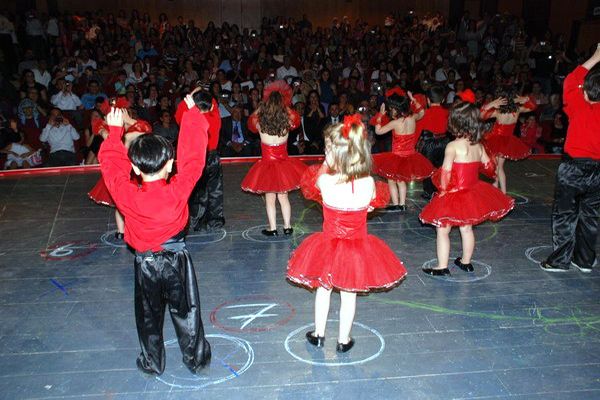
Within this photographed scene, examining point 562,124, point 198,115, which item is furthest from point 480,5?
point 198,115

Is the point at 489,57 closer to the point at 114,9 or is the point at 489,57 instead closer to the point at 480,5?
the point at 480,5

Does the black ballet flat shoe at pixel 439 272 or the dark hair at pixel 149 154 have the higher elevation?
the dark hair at pixel 149 154

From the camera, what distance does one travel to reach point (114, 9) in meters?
17.3

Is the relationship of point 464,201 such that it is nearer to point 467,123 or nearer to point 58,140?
point 467,123

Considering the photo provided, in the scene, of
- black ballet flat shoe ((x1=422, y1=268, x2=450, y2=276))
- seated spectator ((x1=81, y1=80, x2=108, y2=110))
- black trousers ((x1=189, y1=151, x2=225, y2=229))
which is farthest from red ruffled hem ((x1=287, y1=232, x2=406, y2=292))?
seated spectator ((x1=81, y1=80, x2=108, y2=110))

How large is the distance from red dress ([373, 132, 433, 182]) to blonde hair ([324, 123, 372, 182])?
3158 mm

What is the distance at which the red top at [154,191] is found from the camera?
3.20 meters

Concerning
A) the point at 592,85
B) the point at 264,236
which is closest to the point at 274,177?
the point at 264,236

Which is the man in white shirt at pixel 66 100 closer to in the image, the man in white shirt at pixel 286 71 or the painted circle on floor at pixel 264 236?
the man in white shirt at pixel 286 71

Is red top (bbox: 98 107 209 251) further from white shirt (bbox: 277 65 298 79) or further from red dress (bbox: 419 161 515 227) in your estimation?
white shirt (bbox: 277 65 298 79)

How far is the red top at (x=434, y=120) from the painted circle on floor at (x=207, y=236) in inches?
114

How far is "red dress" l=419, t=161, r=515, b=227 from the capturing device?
4.81m

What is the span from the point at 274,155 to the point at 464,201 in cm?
217

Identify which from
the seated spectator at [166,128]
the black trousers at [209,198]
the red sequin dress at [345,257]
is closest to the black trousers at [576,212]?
the red sequin dress at [345,257]
